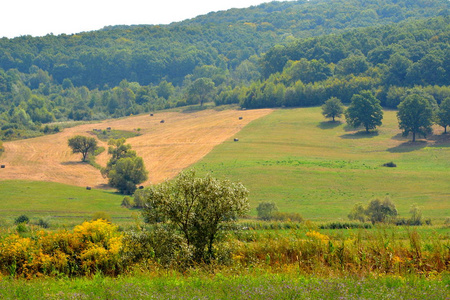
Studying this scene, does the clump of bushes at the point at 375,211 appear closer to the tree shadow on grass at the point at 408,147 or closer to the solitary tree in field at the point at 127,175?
the solitary tree in field at the point at 127,175

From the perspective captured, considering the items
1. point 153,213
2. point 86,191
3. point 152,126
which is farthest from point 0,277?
point 152,126

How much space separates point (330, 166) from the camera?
102 metres

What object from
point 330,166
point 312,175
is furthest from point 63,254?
point 330,166

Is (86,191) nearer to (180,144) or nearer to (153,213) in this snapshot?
(180,144)

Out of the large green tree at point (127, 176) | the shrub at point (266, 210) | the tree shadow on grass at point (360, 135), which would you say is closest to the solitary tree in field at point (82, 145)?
the large green tree at point (127, 176)

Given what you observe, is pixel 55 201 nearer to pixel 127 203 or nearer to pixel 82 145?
pixel 127 203

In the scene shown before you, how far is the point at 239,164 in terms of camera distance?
103562 mm

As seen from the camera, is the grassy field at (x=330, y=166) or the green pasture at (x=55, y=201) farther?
the grassy field at (x=330, y=166)

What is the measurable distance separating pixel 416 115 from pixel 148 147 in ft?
208

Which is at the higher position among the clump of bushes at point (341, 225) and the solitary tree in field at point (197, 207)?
the solitary tree in field at point (197, 207)

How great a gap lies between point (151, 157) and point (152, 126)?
4312 centimetres

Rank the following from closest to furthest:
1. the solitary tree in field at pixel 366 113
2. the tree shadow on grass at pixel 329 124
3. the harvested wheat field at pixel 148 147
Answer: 1. the harvested wheat field at pixel 148 147
2. the solitary tree in field at pixel 366 113
3. the tree shadow on grass at pixel 329 124

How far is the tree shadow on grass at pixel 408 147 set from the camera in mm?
115925

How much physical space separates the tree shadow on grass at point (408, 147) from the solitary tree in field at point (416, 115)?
95.5 inches
